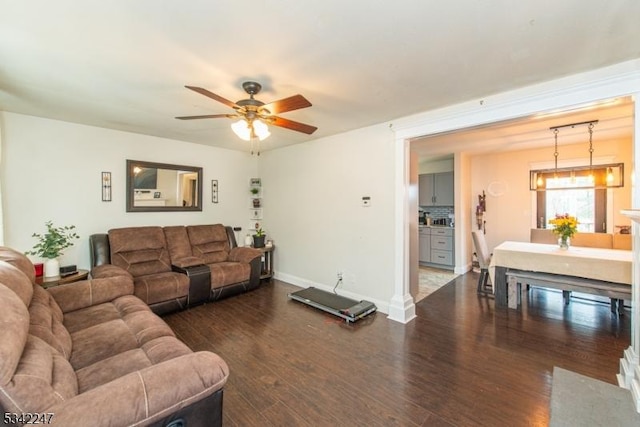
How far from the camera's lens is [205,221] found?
474 centimetres

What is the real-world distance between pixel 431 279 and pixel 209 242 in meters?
3.99

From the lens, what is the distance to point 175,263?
3.85 m

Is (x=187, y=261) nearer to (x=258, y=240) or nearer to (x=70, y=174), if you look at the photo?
(x=258, y=240)

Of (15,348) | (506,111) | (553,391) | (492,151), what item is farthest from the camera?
(492,151)

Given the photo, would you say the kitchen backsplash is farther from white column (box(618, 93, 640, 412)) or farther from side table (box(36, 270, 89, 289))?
side table (box(36, 270, 89, 289))

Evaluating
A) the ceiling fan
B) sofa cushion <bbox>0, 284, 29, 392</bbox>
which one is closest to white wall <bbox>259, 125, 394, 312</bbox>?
the ceiling fan

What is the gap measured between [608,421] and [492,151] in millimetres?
4787

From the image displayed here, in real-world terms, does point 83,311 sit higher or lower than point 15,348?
lower

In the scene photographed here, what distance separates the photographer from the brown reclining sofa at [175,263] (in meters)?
A: 3.25

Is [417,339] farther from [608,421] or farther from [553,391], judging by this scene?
[608,421]

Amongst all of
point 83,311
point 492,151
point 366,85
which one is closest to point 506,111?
point 366,85

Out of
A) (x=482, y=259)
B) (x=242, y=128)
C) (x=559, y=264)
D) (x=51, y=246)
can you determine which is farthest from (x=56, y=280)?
(x=559, y=264)

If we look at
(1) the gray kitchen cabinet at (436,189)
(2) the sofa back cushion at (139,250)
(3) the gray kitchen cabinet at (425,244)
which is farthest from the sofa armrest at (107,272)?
(1) the gray kitchen cabinet at (436,189)

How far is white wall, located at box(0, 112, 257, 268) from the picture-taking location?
3121 mm
